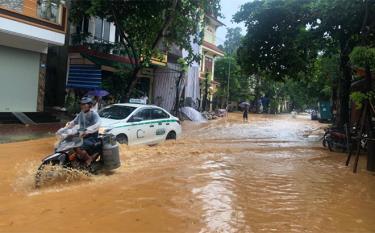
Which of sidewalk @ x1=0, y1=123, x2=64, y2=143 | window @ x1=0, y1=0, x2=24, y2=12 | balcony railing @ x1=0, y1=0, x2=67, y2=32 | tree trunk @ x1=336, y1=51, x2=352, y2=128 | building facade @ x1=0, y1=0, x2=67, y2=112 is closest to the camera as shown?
sidewalk @ x1=0, y1=123, x2=64, y2=143

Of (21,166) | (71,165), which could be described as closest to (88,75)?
(21,166)

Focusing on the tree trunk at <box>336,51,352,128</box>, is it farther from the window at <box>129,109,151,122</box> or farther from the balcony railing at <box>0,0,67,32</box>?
the balcony railing at <box>0,0,67,32</box>

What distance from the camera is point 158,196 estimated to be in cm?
755

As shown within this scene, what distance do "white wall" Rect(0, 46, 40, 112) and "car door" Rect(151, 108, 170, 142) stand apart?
321 inches

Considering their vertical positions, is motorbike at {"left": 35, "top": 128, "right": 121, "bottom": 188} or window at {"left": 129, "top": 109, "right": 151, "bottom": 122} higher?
window at {"left": 129, "top": 109, "right": 151, "bottom": 122}

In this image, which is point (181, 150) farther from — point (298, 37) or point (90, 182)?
point (298, 37)

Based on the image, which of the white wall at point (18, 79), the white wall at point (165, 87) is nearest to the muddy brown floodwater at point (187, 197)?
the white wall at point (18, 79)

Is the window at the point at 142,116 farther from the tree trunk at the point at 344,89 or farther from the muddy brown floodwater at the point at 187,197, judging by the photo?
the tree trunk at the point at 344,89

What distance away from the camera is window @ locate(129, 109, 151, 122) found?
13141 mm

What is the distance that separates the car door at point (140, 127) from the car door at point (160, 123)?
317mm

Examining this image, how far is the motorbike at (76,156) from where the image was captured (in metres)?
7.69

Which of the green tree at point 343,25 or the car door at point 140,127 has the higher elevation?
the green tree at point 343,25

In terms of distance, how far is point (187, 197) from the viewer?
7.58 meters

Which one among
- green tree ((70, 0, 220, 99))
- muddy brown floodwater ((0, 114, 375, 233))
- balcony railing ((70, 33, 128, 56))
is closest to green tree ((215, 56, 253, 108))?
balcony railing ((70, 33, 128, 56))
